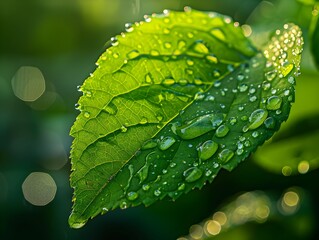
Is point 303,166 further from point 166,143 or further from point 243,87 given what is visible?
point 166,143

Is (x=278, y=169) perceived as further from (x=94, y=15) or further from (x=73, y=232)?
(x=94, y=15)

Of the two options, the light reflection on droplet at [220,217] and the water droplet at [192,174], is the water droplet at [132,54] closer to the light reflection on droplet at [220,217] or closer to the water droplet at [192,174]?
the water droplet at [192,174]

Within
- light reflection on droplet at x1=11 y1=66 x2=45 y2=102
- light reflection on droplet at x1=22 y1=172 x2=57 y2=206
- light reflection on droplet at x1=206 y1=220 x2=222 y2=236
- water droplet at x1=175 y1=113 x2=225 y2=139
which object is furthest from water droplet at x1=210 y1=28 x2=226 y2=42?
light reflection on droplet at x1=11 y1=66 x2=45 y2=102

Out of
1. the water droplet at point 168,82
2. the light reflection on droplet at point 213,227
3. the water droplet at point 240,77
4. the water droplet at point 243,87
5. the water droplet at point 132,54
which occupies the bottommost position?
the light reflection on droplet at point 213,227

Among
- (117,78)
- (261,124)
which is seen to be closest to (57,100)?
(117,78)

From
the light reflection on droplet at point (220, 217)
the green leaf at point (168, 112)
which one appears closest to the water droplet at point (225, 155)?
the green leaf at point (168, 112)

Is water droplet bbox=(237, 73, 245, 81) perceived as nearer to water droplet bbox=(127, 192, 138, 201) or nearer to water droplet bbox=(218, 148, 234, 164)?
water droplet bbox=(218, 148, 234, 164)
